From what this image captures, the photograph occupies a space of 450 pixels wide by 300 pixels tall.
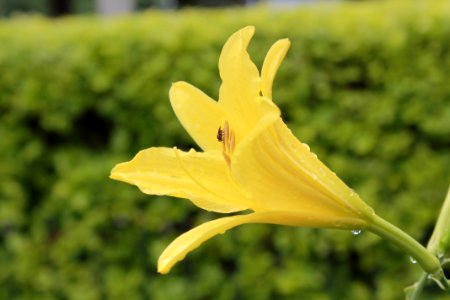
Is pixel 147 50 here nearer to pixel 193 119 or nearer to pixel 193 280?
pixel 193 280

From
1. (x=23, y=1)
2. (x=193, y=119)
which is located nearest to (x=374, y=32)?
(x=193, y=119)

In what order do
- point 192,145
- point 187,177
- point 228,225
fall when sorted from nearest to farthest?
point 228,225 → point 187,177 → point 192,145

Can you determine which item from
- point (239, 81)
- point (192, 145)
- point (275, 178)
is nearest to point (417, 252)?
point (275, 178)

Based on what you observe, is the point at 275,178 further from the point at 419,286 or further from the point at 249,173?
the point at 419,286

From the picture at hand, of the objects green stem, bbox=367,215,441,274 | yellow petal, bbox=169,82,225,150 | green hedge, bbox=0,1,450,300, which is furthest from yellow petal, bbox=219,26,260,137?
green hedge, bbox=0,1,450,300

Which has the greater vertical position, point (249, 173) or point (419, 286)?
point (249, 173)

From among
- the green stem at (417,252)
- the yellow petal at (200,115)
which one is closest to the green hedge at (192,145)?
the yellow petal at (200,115)
